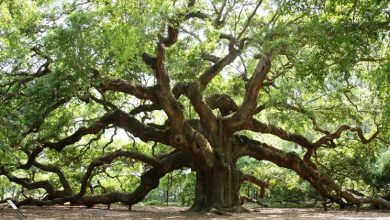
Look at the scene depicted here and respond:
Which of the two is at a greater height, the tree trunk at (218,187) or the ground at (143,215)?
the tree trunk at (218,187)

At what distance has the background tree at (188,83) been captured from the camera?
7676 millimetres

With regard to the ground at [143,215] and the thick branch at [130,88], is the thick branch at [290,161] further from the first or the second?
the thick branch at [130,88]

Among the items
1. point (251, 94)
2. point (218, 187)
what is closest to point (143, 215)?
point (218, 187)

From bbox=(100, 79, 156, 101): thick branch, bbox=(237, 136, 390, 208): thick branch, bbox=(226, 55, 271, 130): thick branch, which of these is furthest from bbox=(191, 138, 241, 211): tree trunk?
bbox=(100, 79, 156, 101): thick branch

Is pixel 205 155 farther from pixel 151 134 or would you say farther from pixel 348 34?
pixel 348 34

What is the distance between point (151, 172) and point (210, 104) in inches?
110

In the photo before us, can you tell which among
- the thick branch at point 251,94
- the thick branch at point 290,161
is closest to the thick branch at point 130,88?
the thick branch at point 251,94

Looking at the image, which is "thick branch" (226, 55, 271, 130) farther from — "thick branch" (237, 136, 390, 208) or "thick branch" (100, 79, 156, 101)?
"thick branch" (100, 79, 156, 101)

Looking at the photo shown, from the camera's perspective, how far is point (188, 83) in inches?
474

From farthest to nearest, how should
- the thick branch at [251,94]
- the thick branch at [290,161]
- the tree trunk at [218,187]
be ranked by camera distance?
the thick branch at [290,161], the tree trunk at [218,187], the thick branch at [251,94]

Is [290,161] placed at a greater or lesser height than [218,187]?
greater

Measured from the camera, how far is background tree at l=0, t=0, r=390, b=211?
7.68 meters

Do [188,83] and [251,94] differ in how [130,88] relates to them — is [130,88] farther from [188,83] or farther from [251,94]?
[251,94]

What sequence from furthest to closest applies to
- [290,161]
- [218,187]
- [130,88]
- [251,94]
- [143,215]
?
[290,161]
[218,187]
[251,94]
[130,88]
[143,215]
